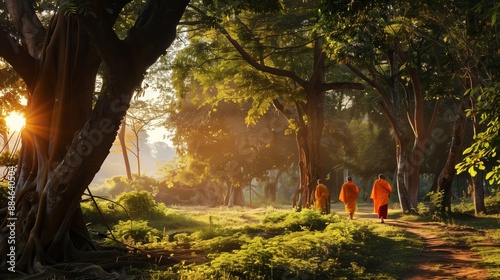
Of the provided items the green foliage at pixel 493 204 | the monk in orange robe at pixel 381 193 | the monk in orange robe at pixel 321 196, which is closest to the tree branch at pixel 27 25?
the monk in orange robe at pixel 321 196

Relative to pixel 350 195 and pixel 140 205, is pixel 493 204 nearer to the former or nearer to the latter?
pixel 350 195

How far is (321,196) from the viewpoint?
1902 centimetres

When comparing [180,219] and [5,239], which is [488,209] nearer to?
[180,219]

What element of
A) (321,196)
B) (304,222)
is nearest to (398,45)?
(321,196)

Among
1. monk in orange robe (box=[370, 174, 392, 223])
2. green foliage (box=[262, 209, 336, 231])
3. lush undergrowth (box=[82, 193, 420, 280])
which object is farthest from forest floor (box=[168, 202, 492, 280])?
monk in orange robe (box=[370, 174, 392, 223])

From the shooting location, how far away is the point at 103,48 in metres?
7.46

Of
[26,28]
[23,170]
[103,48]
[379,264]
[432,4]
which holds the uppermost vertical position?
[432,4]

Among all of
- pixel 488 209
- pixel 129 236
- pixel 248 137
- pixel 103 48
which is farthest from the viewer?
pixel 248 137

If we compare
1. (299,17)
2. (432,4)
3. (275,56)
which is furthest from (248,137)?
(432,4)

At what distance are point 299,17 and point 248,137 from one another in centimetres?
2031

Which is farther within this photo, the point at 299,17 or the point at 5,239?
the point at 299,17

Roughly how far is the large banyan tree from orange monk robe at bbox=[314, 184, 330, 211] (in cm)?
1121

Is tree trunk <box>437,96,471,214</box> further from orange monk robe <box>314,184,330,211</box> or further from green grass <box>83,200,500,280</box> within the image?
orange monk robe <box>314,184,330,211</box>

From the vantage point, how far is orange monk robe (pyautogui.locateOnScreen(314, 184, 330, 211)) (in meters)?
18.9
